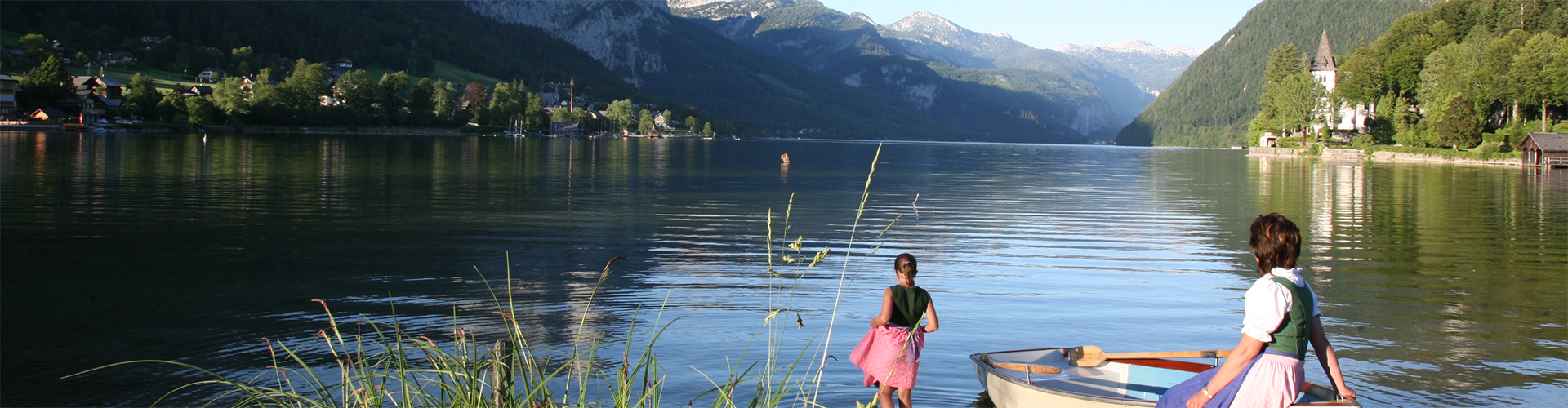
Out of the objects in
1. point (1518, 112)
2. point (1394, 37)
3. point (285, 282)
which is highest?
point (1394, 37)

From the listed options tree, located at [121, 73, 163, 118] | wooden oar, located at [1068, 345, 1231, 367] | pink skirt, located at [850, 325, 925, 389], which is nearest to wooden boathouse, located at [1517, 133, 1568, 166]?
wooden oar, located at [1068, 345, 1231, 367]

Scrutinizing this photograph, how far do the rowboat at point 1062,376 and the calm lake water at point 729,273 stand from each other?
106 centimetres

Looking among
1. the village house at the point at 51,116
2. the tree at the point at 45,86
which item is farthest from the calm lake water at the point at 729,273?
the tree at the point at 45,86

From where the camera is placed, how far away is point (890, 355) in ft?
23.2

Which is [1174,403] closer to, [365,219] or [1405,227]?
[365,219]

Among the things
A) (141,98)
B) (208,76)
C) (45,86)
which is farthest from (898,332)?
(208,76)

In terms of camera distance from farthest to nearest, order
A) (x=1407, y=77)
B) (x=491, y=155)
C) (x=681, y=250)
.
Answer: (x=1407, y=77) → (x=491, y=155) → (x=681, y=250)

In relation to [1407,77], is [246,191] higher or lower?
lower

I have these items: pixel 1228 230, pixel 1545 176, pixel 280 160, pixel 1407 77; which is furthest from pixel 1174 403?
pixel 1407 77

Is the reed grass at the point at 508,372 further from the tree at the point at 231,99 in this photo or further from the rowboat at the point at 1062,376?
the tree at the point at 231,99

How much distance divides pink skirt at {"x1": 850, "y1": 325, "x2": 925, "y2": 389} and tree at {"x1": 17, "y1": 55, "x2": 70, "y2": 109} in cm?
12607

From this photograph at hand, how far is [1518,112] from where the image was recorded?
8375cm

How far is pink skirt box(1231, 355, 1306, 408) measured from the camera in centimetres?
522

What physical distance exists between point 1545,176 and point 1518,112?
36792 mm
